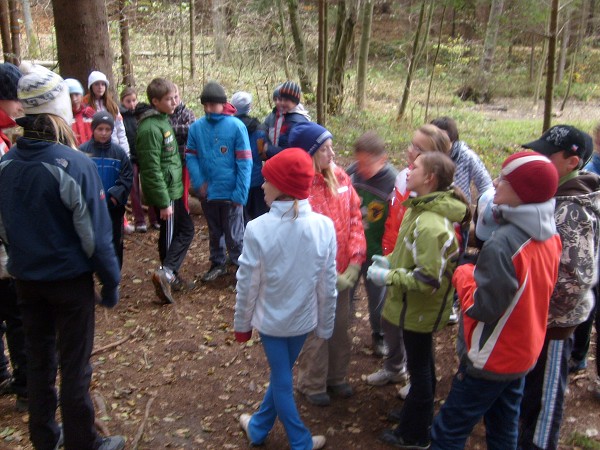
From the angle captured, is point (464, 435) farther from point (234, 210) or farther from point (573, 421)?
point (234, 210)

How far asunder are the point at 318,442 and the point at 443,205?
1.67m

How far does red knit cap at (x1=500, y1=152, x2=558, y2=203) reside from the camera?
2635mm

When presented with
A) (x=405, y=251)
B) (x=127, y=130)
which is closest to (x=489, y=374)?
(x=405, y=251)

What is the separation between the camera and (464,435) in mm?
3021

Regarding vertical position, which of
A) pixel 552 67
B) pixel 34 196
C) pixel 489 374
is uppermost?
pixel 552 67

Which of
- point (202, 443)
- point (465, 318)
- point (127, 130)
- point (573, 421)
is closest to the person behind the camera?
point (465, 318)

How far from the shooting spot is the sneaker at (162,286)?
5.41 m

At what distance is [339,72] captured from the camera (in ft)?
45.2

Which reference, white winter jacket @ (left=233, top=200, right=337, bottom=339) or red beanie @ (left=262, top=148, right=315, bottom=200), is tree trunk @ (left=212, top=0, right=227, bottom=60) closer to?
red beanie @ (left=262, top=148, right=315, bottom=200)

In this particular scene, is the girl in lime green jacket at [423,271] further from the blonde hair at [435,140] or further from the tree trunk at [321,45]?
the tree trunk at [321,45]

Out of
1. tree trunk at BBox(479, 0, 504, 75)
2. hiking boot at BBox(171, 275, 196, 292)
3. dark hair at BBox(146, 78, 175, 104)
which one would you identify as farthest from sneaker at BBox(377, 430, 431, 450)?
tree trunk at BBox(479, 0, 504, 75)

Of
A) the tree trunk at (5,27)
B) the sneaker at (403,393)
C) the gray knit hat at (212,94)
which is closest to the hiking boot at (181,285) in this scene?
the gray knit hat at (212,94)

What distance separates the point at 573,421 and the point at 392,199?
6.50 feet

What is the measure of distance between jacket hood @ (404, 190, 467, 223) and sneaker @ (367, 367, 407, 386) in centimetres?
153
